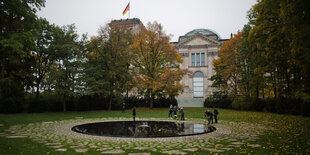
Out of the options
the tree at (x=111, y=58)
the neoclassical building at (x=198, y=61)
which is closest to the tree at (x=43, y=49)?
the tree at (x=111, y=58)

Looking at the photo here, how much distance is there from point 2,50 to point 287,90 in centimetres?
3385

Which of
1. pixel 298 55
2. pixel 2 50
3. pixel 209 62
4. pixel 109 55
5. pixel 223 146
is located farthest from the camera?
pixel 209 62

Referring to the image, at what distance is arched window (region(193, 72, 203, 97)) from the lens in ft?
199

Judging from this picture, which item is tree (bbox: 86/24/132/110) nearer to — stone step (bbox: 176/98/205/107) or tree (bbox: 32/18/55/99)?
tree (bbox: 32/18/55/99)

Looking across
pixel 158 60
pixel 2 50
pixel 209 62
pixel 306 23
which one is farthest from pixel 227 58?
pixel 2 50

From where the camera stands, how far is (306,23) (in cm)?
861

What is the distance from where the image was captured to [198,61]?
62031mm

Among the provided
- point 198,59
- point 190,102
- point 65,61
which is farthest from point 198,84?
point 65,61

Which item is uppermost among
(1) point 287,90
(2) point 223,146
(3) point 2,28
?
(3) point 2,28

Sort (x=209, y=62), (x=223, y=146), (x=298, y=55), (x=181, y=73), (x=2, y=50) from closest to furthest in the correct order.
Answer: (x=223, y=146) → (x=298, y=55) → (x=2, y=50) → (x=181, y=73) → (x=209, y=62)

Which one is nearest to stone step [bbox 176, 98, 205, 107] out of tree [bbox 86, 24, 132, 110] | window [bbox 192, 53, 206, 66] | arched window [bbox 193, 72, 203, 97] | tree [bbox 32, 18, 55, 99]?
arched window [bbox 193, 72, 203, 97]

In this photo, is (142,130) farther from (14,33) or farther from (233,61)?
(233,61)

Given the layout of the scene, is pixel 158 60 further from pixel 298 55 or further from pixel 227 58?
pixel 298 55

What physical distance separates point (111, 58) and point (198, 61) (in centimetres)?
3537
